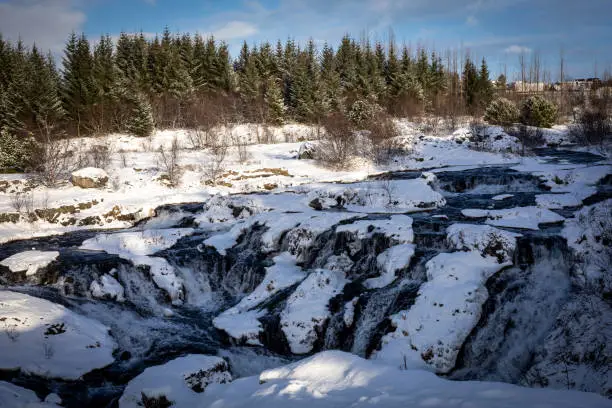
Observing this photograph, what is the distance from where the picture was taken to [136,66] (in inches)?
1857

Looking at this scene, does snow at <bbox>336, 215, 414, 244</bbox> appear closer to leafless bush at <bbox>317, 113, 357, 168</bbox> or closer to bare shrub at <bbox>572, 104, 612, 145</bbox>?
leafless bush at <bbox>317, 113, 357, 168</bbox>

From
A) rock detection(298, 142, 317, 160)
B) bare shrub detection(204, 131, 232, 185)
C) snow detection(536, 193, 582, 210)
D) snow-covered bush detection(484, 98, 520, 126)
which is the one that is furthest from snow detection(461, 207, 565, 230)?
snow-covered bush detection(484, 98, 520, 126)

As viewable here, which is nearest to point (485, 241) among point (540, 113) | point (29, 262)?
point (29, 262)

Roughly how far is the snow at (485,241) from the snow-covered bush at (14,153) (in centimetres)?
2555

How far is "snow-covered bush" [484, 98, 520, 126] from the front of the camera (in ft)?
118

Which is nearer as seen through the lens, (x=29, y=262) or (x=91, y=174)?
(x=29, y=262)

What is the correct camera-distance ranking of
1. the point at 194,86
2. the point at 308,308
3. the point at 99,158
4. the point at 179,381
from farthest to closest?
the point at 194,86, the point at 99,158, the point at 308,308, the point at 179,381

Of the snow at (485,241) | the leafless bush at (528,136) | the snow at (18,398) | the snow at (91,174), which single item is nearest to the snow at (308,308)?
the snow at (485,241)

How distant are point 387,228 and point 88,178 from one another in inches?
716

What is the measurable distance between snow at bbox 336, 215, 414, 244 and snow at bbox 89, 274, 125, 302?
6.73 m

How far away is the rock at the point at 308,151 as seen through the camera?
94.0 feet

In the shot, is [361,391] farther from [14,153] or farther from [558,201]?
[14,153]

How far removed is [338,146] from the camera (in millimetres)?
26594

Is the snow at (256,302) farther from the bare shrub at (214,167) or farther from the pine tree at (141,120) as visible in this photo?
the pine tree at (141,120)
